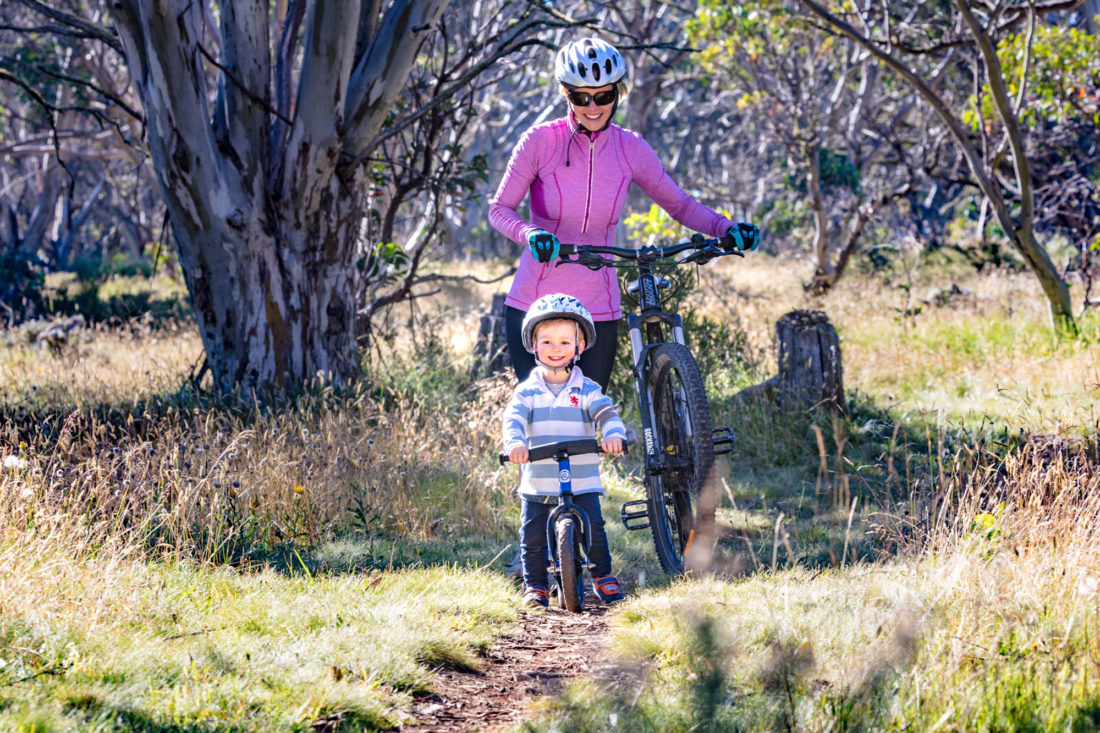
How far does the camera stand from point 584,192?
4586 mm

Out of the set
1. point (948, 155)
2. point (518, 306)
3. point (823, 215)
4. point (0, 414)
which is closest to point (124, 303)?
point (0, 414)

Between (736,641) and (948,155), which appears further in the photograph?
(948,155)

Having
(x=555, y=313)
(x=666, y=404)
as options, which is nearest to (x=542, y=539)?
(x=666, y=404)

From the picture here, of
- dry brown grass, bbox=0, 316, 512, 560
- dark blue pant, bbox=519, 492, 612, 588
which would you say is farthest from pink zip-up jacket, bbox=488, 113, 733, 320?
dry brown grass, bbox=0, 316, 512, 560

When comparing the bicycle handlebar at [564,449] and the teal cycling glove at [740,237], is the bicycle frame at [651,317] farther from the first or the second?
the bicycle handlebar at [564,449]

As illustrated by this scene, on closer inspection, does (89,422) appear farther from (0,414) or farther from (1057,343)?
(1057,343)

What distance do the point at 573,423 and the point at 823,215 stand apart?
13.6 metres

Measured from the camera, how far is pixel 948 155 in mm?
23719

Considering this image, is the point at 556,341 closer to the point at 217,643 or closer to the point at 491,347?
the point at 217,643

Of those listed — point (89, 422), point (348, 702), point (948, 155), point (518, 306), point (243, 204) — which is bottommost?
point (348, 702)

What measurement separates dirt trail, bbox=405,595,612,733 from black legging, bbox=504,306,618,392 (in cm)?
113

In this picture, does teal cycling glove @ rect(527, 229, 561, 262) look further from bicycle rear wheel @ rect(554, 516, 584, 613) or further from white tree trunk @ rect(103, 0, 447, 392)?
white tree trunk @ rect(103, 0, 447, 392)

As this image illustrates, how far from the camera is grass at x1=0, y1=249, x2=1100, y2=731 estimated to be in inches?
110

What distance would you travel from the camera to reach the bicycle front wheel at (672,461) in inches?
173
